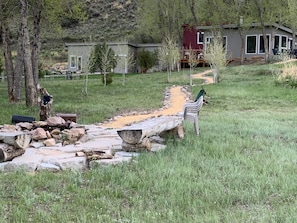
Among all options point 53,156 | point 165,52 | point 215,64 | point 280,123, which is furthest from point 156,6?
point 53,156

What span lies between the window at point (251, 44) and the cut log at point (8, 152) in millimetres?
28390

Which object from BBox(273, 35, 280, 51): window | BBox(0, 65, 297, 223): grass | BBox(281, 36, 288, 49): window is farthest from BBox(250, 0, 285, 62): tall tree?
BBox(0, 65, 297, 223): grass

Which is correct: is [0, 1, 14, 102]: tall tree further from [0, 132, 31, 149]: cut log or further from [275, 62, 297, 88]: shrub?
[275, 62, 297, 88]: shrub

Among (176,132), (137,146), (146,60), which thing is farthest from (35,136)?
(146,60)

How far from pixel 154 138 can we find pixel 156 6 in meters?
30.7

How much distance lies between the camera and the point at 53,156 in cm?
530

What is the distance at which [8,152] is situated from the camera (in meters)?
4.93

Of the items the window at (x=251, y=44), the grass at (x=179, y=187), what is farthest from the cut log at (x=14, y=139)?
the window at (x=251, y=44)

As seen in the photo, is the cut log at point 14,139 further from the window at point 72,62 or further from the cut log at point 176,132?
the window at point 72,62

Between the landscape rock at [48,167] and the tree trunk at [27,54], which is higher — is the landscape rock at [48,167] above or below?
below

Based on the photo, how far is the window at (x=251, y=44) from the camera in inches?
1236

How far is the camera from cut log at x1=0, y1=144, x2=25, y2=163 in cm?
486

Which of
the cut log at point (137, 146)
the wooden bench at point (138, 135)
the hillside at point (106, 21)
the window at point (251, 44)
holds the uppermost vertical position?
the hillside at point (106, 21)

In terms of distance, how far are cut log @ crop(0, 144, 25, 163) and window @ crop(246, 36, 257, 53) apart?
1118 inches
